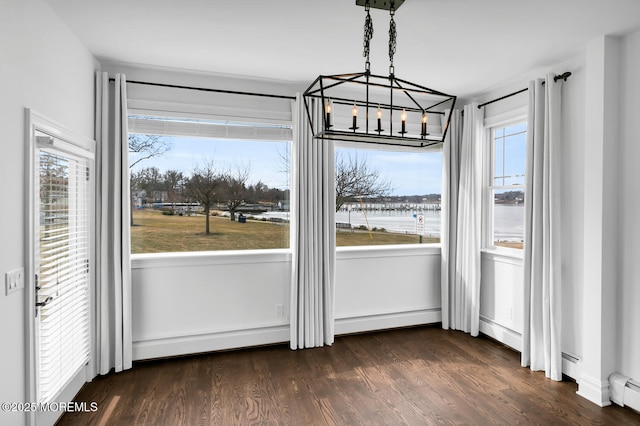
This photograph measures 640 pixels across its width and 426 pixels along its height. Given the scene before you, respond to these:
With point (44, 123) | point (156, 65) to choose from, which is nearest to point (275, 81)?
point (156, 65)

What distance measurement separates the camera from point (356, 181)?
14.6 feet

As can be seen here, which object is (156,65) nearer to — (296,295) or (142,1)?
(142,1)

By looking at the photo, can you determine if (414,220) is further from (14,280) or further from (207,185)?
(14,280)

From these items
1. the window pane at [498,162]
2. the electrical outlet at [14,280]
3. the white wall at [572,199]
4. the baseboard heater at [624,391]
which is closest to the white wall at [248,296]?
the window pane at [498,162]

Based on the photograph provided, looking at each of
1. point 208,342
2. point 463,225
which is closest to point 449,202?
point 463,225

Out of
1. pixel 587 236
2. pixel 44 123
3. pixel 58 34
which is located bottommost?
pixel 587 236

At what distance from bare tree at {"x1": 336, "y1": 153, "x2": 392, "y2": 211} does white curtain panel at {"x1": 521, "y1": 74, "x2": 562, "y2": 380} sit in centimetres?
160

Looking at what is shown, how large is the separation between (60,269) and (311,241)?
2116mm

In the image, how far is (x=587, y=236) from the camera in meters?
2.99

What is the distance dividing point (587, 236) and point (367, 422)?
7.13 ft

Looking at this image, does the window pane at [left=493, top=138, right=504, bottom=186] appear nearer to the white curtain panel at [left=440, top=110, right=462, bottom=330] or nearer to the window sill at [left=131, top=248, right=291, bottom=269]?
the white curtain panel at [left=440, top=110, right=462, bottom=330]

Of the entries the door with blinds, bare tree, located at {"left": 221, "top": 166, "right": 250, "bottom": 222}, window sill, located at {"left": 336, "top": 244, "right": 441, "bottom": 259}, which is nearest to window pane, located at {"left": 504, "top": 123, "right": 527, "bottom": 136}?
window sill, located at {"left": 336, "top": 244, "right": 441, "bottom": 259}

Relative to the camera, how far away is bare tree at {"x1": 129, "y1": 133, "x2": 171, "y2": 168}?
144 inches

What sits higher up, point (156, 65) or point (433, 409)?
point (156, 65)
